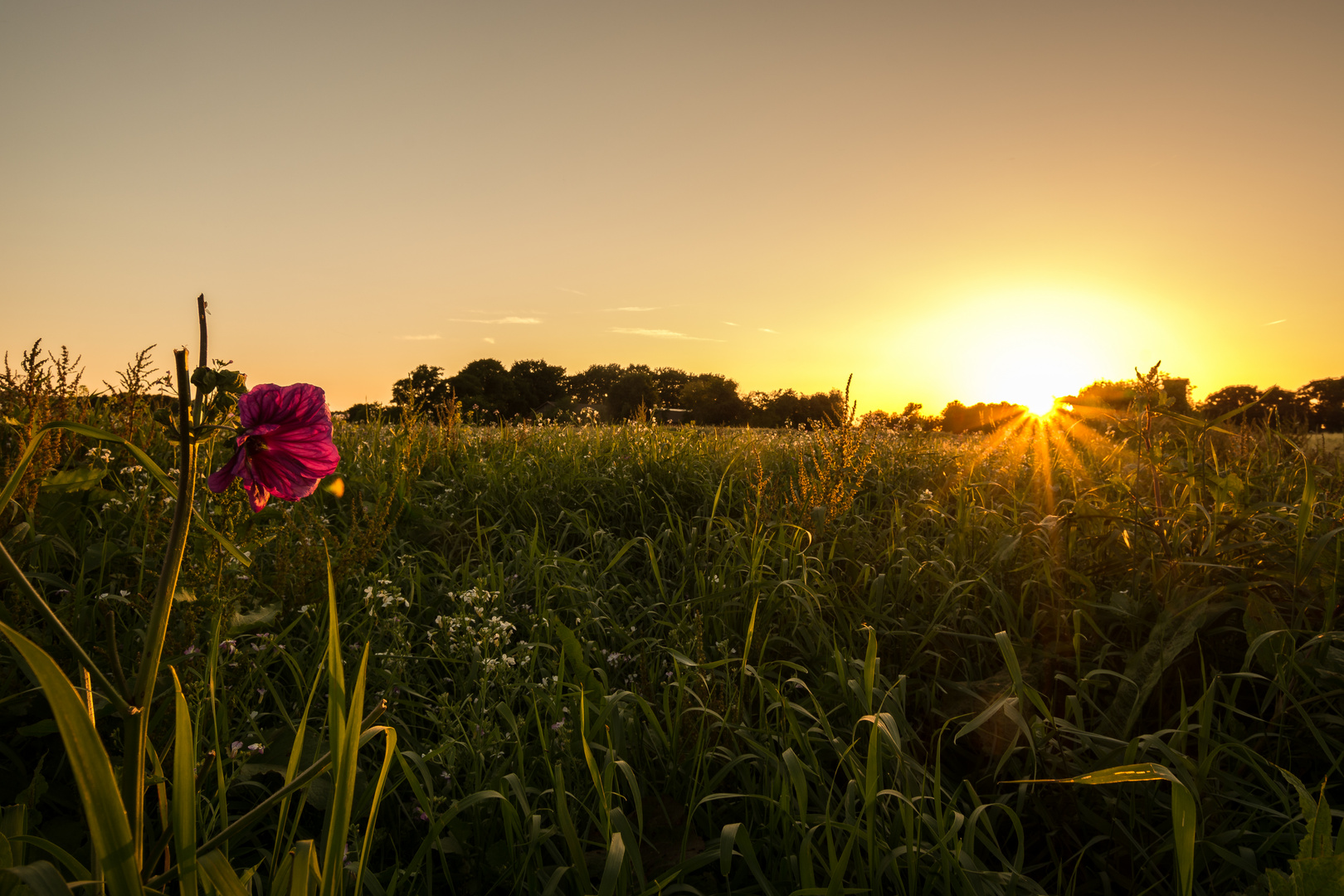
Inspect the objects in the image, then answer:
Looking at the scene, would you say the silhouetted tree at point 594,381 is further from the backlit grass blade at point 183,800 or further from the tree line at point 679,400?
the backlit grass blade at point 183,800

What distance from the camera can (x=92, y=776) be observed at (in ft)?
2.46

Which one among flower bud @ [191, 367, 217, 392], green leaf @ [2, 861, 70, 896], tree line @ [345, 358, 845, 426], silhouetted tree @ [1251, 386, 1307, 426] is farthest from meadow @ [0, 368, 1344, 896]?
tree line @ [345, 358, 845, 426]

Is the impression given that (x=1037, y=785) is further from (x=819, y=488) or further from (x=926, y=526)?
(x=926, y=526)

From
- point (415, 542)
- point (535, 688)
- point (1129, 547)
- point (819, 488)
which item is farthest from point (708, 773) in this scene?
point (415, 542)

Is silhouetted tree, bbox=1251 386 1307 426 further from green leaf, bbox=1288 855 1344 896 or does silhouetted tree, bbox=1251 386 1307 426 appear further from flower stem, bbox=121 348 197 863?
flower stem, bbox=121 348 197 863

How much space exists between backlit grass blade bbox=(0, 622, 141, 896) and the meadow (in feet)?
0.51

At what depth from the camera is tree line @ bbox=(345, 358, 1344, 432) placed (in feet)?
Answer: 16.4

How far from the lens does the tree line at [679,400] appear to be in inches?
196

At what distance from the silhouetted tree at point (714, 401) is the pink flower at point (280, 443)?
4115cm

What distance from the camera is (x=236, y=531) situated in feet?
6.94

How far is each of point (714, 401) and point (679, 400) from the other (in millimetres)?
7963

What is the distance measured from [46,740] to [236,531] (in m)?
0.75

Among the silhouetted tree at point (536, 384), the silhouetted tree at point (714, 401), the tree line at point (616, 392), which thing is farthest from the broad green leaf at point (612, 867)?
the silhouetted tree at point (536, 384)

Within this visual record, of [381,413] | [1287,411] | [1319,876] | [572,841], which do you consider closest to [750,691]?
[572,841]
